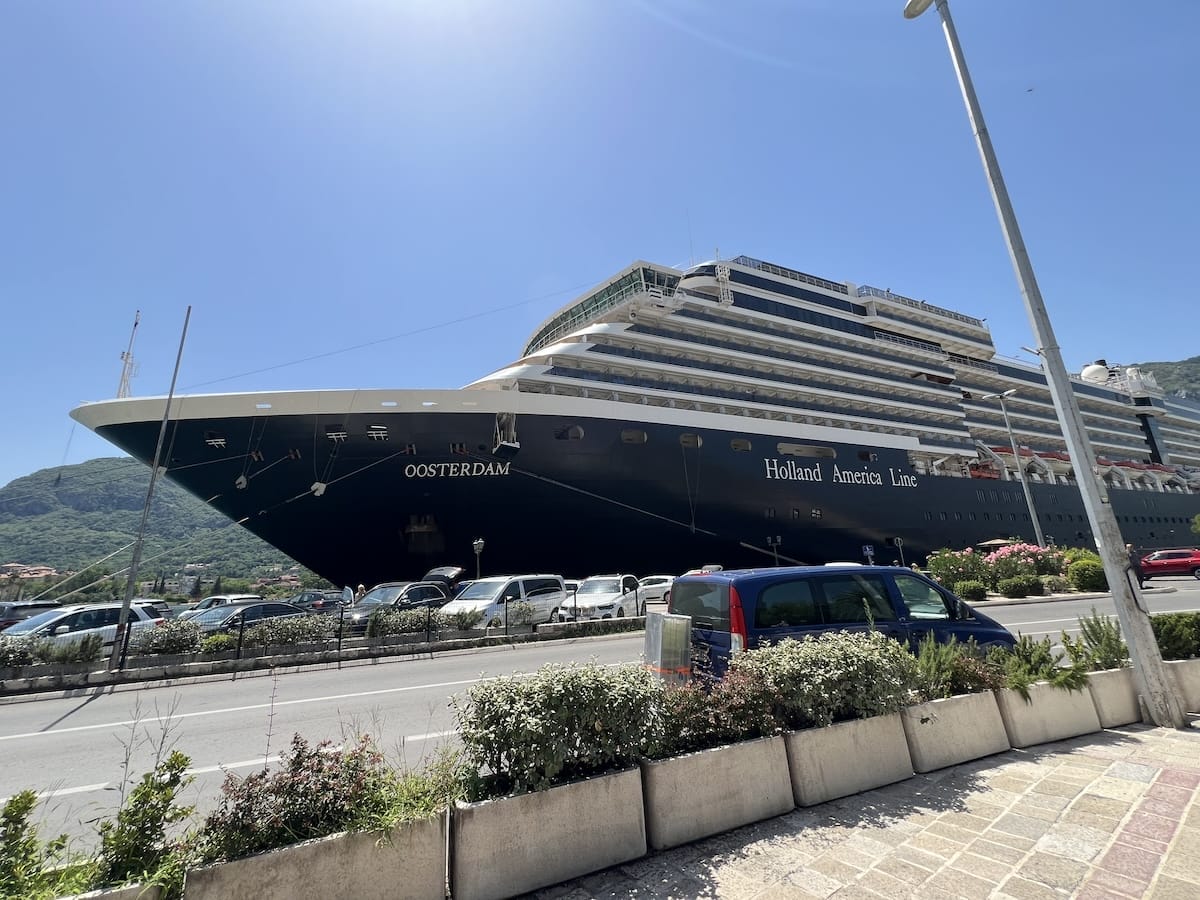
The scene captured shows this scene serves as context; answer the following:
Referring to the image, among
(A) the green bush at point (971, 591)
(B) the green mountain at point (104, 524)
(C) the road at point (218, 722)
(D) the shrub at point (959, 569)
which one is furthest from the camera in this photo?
(B) the green mountain at point (104, 524)

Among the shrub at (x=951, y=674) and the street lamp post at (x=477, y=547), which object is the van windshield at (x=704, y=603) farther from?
the street lamp post at (x=477, y=547)

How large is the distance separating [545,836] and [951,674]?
3.73 m

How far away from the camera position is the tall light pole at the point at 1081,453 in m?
4.98

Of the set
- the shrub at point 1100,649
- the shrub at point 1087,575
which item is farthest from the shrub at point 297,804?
the shrub at point 1087,575

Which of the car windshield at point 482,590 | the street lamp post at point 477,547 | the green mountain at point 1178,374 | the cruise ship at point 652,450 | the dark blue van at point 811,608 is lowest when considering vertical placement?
the dark blue van at point 811,608

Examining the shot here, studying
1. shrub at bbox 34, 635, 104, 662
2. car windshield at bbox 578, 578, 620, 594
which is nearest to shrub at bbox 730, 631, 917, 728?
car windshield at bbox 578, 578, 620, 594

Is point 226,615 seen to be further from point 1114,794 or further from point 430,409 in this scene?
point 1114,794

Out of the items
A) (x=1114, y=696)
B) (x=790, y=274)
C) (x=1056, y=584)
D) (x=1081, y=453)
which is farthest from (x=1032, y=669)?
(x=790, y=274)

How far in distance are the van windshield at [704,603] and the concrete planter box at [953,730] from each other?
169 cm

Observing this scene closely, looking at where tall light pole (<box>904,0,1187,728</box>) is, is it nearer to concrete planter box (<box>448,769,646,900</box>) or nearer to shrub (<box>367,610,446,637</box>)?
concrete planter box (<box>448,769,646,900</box>)

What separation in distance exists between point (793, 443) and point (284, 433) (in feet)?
66.1

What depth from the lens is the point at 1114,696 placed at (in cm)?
496

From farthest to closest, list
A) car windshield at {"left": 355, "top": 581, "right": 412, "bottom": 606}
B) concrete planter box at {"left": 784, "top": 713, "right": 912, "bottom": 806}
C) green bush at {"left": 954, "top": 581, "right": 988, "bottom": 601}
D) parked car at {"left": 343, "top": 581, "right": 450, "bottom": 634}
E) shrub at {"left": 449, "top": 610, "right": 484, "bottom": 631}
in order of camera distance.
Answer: green bush at {"left": 954, "top": 581, "right": 988, "bottom": 601} < car windshield at {"left": 355, "top": 581, "right": 412, "bottom": 606} < parked car at {"left": 343, "top": 581, "right": 450, "bottom": 634} < shrub at {"left": 449, "top": 610, "right": 484, "bottom": 631} < concrete planter box at {"left": 784, "top": 713, "right": 912, "bottom": 806}

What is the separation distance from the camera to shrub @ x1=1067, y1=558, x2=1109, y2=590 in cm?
1920
